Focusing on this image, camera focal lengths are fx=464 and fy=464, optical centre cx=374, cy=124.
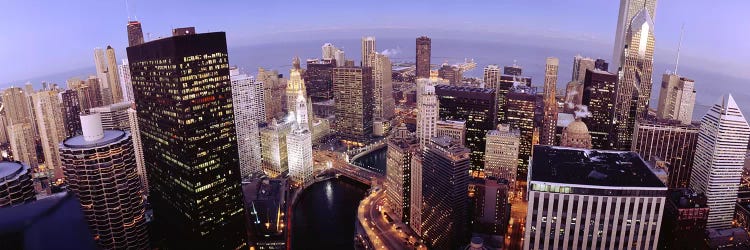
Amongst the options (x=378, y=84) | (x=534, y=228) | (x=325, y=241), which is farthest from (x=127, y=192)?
(x=378, y=84)

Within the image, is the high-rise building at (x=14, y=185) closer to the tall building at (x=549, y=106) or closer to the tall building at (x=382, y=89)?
the tall building at (x=549, y=106)

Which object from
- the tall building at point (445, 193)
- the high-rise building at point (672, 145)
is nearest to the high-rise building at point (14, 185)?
the tall building at point (445, 193)

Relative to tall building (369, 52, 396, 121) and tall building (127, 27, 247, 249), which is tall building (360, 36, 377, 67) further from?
tall building (127, 27, 247, 249)

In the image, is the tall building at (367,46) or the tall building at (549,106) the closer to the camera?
the tall building at (549,106)

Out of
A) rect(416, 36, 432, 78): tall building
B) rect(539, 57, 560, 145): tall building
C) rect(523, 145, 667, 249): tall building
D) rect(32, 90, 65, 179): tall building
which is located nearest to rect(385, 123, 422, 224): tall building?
rect(539, 57, 560, 145): tall building

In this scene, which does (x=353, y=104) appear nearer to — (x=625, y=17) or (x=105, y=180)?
(x=625, y=17)

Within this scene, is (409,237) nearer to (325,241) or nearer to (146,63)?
(325,241)
